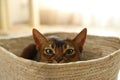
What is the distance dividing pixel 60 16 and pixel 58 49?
1.61m

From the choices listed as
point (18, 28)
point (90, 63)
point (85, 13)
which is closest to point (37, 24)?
point (18, 28)

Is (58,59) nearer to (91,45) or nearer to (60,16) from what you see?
(91,45)

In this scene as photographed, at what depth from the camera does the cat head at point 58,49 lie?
3.45 ft

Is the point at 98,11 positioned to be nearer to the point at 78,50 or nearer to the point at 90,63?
the point at 78,50

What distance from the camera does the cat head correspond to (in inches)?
41.4

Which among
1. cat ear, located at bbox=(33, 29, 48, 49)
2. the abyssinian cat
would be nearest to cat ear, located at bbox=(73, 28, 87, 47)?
the abyssinian cat

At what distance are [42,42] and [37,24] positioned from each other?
1.40 meters

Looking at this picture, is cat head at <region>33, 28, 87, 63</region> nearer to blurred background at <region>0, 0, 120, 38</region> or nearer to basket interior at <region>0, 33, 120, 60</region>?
basket interior at <region>0, 33, 120, 60</region>

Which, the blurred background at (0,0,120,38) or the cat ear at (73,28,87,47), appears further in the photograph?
the blurred background at (0,0,120,38)

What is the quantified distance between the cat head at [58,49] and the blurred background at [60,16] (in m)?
1.26

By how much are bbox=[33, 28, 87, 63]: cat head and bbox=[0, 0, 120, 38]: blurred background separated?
49.5 inches

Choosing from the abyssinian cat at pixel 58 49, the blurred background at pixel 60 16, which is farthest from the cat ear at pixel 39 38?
the blurred background at pixel 60 16

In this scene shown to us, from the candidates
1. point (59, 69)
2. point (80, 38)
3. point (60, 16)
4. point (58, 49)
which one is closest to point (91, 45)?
point (80, 38)

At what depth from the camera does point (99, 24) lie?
2.56 meters
